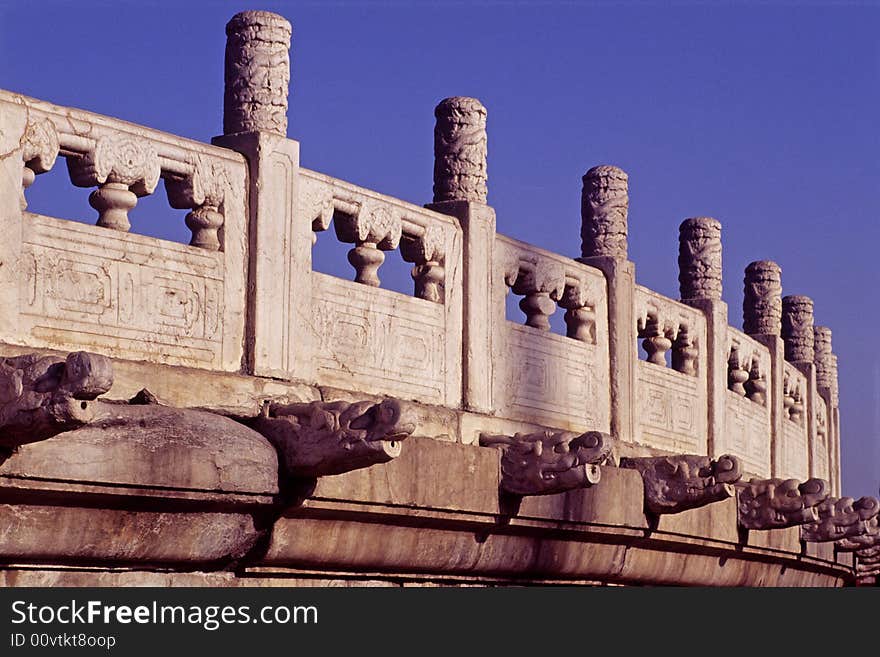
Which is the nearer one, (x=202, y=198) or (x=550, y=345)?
(x=202, y=198)

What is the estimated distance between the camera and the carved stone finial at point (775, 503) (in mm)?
12719

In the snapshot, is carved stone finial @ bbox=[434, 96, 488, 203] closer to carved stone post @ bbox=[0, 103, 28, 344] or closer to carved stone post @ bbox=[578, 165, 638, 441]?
carved stone post @ bbox=[578, 165, 638, 441]

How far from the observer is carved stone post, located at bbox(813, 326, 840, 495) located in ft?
71.4

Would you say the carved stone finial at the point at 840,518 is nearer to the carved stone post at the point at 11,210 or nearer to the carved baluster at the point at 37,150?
the carved baluster at the point at 37,150

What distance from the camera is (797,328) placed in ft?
63.5

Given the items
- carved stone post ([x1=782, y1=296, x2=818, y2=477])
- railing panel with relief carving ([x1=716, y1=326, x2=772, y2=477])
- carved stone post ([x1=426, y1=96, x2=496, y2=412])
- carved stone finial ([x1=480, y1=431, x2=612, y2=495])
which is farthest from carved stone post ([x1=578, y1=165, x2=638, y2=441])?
carved stone post ([x1=782, y1=296, x2=818, y2=477])

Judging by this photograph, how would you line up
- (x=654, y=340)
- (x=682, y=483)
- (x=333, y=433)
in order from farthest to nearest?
(x=654, y=340) → (x=682, y=483) → (x=333, y=433)

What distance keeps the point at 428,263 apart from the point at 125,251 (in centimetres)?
263

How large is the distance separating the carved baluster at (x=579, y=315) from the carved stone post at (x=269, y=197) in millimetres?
3174

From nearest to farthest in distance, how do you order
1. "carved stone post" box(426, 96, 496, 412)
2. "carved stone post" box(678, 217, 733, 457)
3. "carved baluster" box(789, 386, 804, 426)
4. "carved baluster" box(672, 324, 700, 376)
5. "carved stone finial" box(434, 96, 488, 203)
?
1. "carved stone post" box(426, 96, 496, 412)
2. "carved stone finial" box(434, 96, 488, 203)
3. "carved baluster" box(672, 324, 700, 376)
4. "carved stone post" box(678, 217, 733, 457)
5. "carved baluster" box(789, 386, 804, 426)

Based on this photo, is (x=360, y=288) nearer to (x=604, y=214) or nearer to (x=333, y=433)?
(x=333, y=433)

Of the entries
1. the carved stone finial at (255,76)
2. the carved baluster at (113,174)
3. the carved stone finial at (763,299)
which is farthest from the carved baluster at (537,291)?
the carved stone finial at (763,299)

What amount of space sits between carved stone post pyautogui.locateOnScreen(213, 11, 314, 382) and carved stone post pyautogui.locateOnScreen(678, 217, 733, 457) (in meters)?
5.69

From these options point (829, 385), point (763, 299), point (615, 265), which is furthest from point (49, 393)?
point (829, 385)
